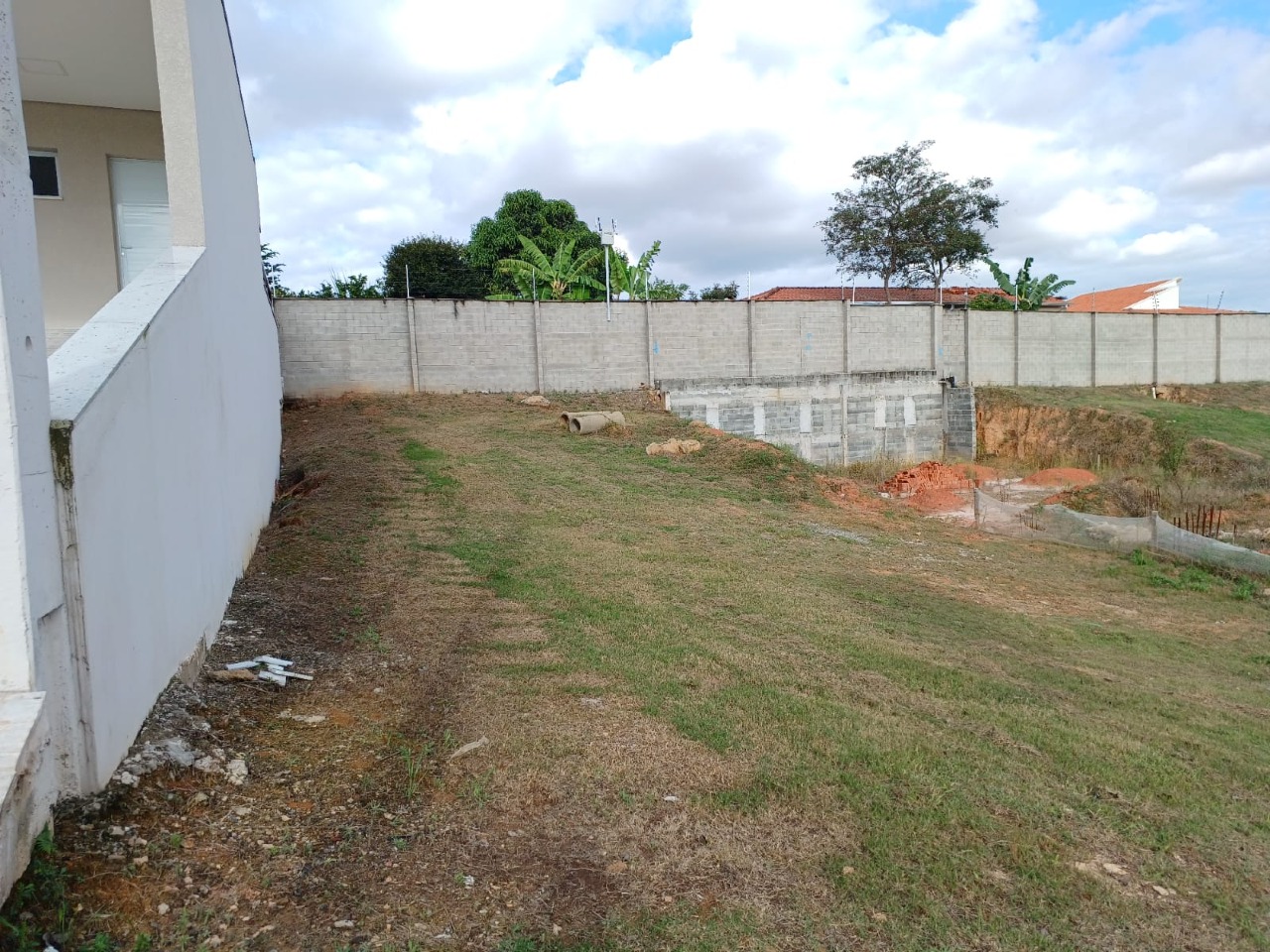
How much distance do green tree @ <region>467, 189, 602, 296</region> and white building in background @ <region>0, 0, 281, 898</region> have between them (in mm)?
28303

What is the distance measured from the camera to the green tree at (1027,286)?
3422 cm

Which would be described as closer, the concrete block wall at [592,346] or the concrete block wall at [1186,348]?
the concrete block wall at [592,346]

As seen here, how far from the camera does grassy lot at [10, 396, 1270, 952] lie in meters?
3.15

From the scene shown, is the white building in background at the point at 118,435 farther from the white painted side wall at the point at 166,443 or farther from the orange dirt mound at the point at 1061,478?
the orange dirt mound at the point at 1061,478

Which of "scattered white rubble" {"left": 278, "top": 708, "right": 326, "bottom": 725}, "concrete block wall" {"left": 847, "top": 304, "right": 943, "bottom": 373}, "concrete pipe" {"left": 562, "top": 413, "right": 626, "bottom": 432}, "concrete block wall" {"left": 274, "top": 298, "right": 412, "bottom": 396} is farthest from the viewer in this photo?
"concrete block wall" {"left": 847, "top": 304, "right": 943, "bottom": 373}

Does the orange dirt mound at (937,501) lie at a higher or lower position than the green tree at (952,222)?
lower

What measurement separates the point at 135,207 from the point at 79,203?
22.7 inches

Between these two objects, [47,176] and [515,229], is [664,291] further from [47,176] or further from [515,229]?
[47,176]

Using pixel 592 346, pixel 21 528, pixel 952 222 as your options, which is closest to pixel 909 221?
pixel 952 222

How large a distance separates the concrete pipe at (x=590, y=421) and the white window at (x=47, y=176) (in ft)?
34.6

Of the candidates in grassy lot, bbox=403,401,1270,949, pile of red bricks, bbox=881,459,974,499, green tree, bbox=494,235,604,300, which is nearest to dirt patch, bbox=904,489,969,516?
pile of red bricks, bbox=881,459,974,499

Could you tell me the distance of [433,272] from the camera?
3866 cm

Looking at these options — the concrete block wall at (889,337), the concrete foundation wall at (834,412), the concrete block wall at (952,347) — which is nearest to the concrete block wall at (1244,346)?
the concrete block wall at (952,347)

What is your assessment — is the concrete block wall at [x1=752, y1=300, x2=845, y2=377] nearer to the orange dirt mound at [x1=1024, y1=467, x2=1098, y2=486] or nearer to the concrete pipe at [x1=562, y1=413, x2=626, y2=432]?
the orange dirt mound at [x1=1024, y1=467, x2=1098, y2=486]
